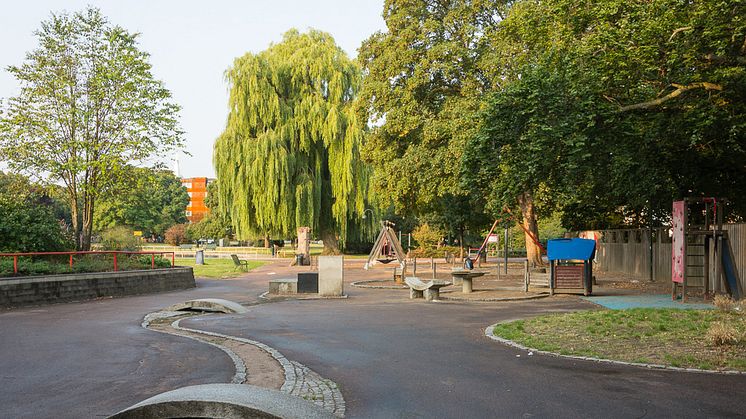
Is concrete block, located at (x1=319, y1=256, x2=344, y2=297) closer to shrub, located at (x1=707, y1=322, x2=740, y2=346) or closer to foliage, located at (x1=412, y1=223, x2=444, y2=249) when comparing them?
shrub, located at (x1=707, y1=322, x2=740, y2=346)

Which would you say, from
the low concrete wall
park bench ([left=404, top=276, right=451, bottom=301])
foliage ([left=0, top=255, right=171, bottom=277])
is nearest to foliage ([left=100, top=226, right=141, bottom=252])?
foliage ([left=0, top=255, right=171, bottom=277])

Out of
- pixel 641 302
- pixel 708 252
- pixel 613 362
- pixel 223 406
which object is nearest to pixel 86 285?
pixel 641 302

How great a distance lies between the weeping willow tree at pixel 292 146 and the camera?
42.1m

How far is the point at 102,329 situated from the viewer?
13.8m

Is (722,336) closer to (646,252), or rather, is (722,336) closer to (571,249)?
(571,249)

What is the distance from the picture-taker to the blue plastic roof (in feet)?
67.8

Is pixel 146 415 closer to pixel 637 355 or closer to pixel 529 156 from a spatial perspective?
pixel 637 355

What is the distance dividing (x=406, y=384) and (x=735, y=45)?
11.9m

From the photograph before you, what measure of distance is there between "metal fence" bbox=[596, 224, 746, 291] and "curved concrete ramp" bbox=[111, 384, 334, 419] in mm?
18440

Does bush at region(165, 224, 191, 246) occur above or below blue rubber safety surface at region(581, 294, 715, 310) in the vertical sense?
above

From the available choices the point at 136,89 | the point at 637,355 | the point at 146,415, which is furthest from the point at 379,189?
the point at 146,415

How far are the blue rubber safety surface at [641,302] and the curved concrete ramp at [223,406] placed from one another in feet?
44.5

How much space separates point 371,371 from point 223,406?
16.5ft

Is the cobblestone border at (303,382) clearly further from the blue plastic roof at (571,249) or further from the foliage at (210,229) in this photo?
the foliage at (210,229)
